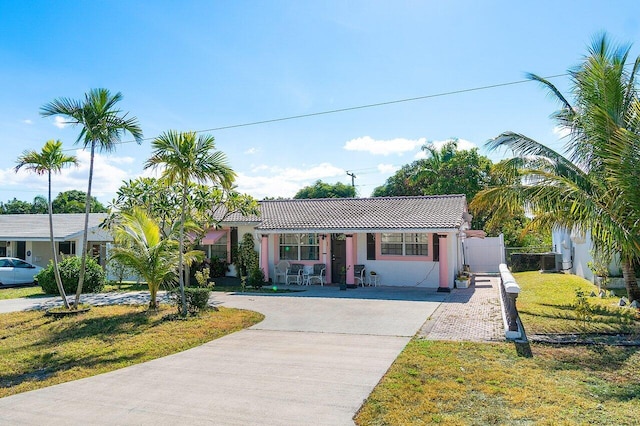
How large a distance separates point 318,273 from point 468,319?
955cm

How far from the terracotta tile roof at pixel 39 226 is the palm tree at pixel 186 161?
13097 mm

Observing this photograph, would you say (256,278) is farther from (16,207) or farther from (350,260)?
(16,207)

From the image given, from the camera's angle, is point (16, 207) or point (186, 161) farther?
point (16, 207)

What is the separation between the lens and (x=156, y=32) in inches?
547

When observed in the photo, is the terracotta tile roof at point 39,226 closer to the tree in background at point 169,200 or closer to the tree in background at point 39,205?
the tree in background at point 169,200

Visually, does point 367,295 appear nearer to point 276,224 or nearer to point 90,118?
point 276,224

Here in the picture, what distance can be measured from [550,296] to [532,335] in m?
7.10

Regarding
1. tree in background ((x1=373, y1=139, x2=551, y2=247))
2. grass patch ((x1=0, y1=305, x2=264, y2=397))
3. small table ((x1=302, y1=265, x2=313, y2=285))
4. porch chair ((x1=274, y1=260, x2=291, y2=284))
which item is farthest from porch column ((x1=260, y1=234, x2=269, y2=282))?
tree in background ((x1=373, y1=139, x2=551, y2=247))

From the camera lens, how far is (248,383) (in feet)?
Result: 22.6

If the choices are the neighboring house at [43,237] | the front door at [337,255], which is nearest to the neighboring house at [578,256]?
the front door at [337,255]

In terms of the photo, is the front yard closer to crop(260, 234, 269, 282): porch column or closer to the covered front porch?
the covered front porch

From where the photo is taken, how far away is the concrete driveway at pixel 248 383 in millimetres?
5652

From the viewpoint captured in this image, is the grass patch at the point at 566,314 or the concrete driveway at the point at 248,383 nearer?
the concrete driveway at the point at 248,383

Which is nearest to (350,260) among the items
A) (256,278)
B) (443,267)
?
(443,267)
